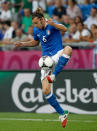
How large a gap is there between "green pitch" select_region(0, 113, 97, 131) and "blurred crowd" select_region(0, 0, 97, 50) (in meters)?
2.66

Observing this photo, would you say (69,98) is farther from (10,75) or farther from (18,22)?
(18,22)

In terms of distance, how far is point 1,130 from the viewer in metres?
9.14

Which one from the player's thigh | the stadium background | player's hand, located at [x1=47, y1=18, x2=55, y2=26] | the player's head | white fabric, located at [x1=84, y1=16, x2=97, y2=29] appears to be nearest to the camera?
player's hand, located at [x1=47, y1=18, x2=55, y2=26]

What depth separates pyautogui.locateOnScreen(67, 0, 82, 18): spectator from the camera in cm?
1545

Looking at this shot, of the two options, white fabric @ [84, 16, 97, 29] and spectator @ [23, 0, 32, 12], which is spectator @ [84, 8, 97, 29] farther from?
spectator @ [23, 0, 32, 12]

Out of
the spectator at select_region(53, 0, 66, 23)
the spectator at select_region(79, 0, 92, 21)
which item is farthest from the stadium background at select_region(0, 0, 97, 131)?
the spectator at select_region(53, 0, 66, 23)

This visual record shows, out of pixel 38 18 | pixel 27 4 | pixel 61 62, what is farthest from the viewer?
pixel 27 4

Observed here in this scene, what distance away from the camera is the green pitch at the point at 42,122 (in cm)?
930

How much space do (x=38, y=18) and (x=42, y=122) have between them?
2474 millimetres

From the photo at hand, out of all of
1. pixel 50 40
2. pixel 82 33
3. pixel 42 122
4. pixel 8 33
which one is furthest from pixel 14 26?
pixel 50 40

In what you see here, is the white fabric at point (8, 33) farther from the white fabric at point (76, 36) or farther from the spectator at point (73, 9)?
the white fabric at point (76, 36)

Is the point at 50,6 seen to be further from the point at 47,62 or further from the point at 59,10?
the point at 47,62

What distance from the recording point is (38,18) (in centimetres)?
912

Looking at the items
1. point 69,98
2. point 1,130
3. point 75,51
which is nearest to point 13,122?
point 1,130
